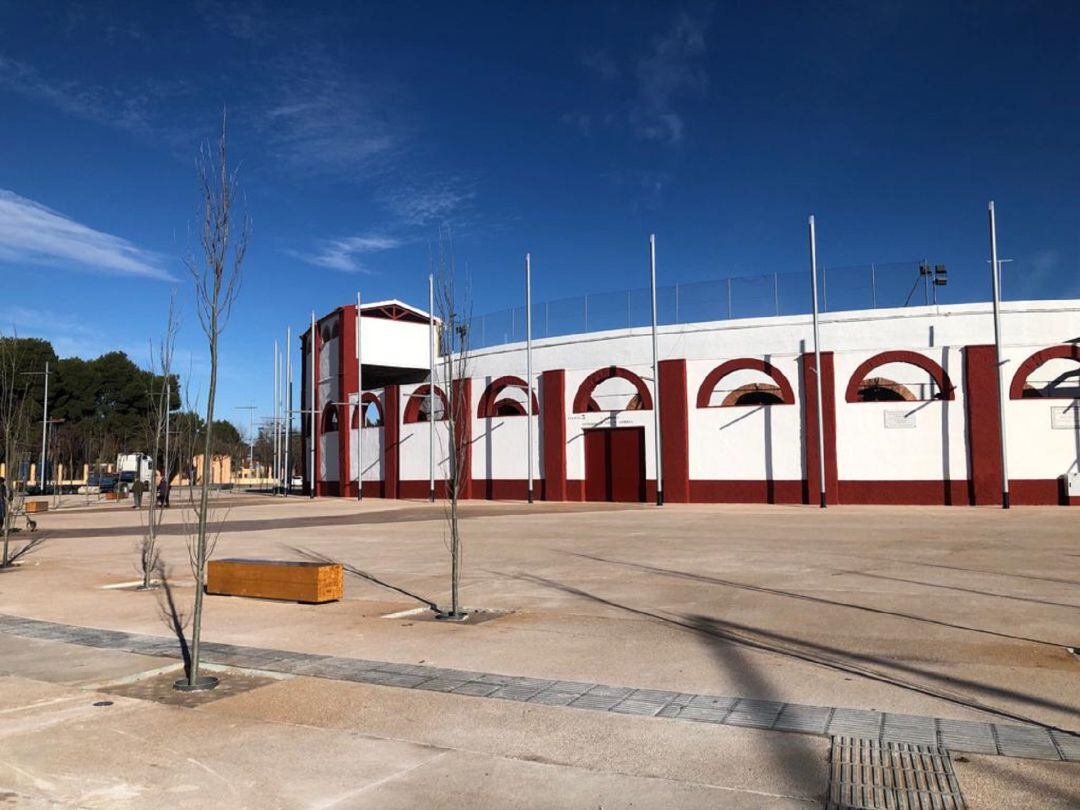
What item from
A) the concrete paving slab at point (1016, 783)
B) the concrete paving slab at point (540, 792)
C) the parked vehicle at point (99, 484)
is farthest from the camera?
the parked vehicle at point (99, 484)

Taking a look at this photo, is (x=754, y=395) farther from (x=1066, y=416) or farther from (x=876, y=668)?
(x=876, y=668)

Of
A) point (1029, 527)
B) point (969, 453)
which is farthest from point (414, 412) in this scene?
point (1029, 527)

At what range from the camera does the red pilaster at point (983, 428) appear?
29469mm

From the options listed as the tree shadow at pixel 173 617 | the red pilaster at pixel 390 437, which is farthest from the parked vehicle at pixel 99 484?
the tree shadow at pixel 173 617

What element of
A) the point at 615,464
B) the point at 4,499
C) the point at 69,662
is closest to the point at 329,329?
the point at 615,464

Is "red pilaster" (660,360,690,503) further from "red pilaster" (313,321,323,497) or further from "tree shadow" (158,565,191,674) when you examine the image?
"tree shadow" (158,565,191,674)

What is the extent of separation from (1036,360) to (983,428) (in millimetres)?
3073

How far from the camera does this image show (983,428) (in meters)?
29.6

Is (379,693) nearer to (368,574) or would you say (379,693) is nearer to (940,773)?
(940,773)

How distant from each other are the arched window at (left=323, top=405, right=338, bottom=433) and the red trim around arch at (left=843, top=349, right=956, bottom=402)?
2922cm

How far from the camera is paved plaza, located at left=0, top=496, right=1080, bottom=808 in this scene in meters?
4.72

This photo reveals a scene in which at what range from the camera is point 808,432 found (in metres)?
31.9

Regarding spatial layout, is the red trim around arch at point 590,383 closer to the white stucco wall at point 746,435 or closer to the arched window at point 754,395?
the white stucco wall at point 746,435

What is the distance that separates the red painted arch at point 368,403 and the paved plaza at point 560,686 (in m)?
30.2
